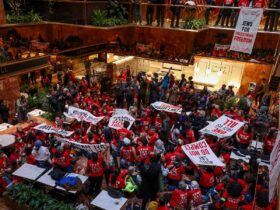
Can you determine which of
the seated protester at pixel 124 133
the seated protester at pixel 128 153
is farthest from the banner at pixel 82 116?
the seated protester at pixel 128 153

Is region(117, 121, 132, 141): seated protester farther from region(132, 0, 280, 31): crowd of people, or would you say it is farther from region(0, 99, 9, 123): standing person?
region(132, 0, 280, 31): crowd of people

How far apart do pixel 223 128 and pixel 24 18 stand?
42.2ft

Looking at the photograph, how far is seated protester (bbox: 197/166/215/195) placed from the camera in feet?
25.9

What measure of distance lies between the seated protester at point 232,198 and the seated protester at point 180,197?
0.91 meters

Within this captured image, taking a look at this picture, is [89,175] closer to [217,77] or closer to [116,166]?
[116,166]

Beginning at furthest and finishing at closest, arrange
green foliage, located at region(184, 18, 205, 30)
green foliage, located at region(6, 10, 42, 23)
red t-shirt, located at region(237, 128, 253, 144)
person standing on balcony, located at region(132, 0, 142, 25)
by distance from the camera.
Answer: person standing on balcony, located at region(132, 0, 142, 25) → green foliage, located at region(184, 18, 205, 30) → green foliage, located at region(6, 10, 42, 23) → red t-shirt, located at region(237, 128, 253, 144)

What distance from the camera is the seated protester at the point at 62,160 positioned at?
27.9 ft

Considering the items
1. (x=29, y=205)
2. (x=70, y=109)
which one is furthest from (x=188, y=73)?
(x=29, y=205)

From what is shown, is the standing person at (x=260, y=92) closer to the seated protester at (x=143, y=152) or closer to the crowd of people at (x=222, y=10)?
the crowd of people at (x=222, y=10)

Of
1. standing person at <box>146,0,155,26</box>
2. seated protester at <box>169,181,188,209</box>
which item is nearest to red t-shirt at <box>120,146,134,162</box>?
seated protester at <box>169,181,188,209</box>

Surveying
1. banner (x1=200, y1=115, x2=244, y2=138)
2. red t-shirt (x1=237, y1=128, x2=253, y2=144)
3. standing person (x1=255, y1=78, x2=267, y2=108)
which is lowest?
standing person (x1=255, y1=78, x2=267, y2=108)

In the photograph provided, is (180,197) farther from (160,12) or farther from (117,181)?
(160,12)

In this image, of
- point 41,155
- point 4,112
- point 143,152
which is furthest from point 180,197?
point 4,112

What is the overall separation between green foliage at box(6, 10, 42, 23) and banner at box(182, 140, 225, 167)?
12.4m
